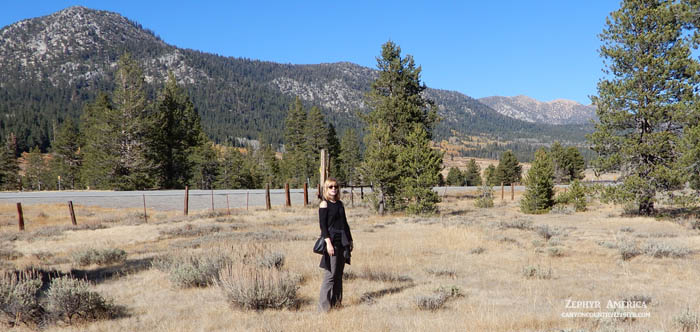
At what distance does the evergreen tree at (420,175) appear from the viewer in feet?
66.8

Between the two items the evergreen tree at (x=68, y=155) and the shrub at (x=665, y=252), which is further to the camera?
the evergreen tree at (x=68, y=155)

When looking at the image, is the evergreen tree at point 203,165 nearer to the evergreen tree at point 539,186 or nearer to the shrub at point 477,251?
the evergreen tree at point 539,186

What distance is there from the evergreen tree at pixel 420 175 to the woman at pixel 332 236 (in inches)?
608

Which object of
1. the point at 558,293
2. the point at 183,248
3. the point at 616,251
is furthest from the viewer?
the point at 183,248

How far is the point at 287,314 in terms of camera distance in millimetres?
5355

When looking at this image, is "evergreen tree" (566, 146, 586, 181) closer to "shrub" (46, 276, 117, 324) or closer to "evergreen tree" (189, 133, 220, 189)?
"evergreen tree" (189, 133, 220, 189)

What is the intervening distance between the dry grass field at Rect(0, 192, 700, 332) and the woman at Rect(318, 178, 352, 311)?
380mm

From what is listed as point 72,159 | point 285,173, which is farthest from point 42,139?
point 285,173

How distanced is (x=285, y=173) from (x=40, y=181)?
1984 inches

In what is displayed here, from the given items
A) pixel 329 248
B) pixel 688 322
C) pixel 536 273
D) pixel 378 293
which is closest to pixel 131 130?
pixel 378 293

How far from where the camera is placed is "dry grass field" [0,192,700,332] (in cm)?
490

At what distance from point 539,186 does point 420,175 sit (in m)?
8.93

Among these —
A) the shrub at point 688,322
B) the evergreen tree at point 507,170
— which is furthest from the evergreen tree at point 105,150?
the evergreen tree at point 507,170

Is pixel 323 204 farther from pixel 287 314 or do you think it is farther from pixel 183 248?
pixel 183 248
